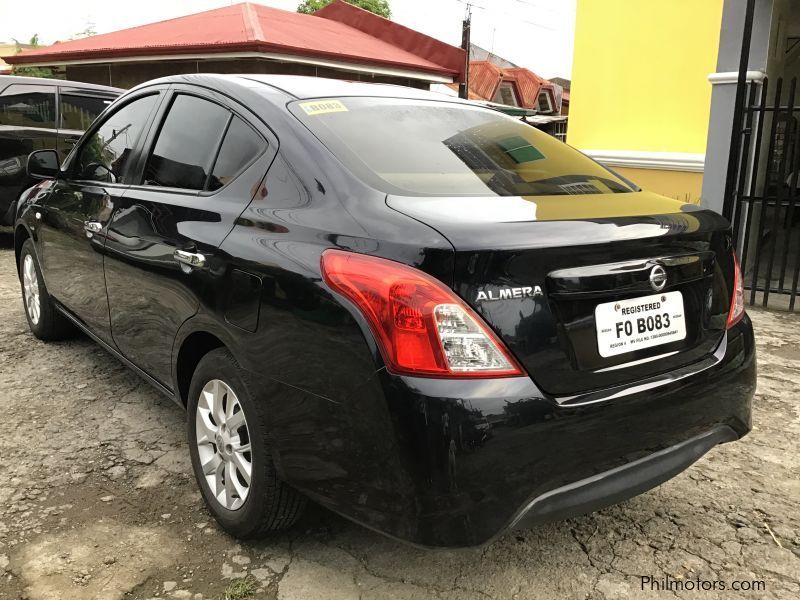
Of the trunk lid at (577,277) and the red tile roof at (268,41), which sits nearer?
the trunk lid at (577,277)

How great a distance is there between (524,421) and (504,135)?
1378 millimetres

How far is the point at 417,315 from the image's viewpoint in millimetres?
1751

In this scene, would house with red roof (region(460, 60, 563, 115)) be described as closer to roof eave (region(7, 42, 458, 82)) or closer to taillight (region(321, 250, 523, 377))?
roof eave (region(7, 42, 458, 82))

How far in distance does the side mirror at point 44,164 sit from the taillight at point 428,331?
2.91m

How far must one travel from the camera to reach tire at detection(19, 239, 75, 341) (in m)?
4.32

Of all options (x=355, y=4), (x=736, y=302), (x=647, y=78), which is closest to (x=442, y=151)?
(x=736, y=302)

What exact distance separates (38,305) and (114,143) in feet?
5.19

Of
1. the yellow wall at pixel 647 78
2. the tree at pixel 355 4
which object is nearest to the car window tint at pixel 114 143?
the yellow wall at pixel 647 78

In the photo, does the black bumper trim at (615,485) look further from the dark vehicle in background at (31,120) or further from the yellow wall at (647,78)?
the dark vehicle in background at (31,120)

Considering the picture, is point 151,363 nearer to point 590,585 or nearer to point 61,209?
point 61,209

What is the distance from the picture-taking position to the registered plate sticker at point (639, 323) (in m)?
1.95

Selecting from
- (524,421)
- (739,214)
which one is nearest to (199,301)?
(524,421)

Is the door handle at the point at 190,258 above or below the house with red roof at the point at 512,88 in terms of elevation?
below

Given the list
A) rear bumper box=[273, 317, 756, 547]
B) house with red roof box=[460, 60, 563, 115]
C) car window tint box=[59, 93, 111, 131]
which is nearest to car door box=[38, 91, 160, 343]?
rear bumper box=[273, 317, 756, 547]
